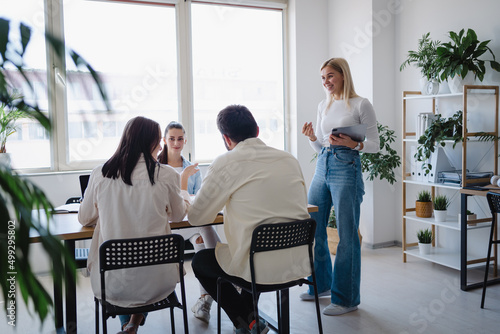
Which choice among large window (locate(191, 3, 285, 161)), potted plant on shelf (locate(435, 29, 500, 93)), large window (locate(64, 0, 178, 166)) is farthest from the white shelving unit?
large window (locate(64, 0, 178, 166))

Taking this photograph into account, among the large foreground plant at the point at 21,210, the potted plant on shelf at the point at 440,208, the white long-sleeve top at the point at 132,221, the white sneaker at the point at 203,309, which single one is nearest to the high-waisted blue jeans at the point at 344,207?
the white sneaker at the point at 203,309

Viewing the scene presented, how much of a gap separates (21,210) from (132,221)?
189 cm

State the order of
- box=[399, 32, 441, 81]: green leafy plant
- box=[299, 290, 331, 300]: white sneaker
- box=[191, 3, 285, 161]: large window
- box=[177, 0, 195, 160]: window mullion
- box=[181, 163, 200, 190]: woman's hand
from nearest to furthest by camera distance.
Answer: box=[181, 163, 200, 190]: woman's hand < box=[299, 290, 331, 300]: white sneaker < box=[399, 32, 441, 81]: green leafy plant < box=[177, 0, 195, 160]: window mullion < box=[191, 3, 285, 161]: large window

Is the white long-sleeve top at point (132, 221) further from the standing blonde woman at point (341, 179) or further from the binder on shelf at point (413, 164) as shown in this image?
the binder on shelf at point (413, 164)

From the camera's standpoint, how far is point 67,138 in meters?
4.42

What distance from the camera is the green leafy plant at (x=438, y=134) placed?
3807mm

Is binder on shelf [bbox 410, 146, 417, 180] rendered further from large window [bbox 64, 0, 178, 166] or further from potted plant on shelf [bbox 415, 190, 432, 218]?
large window [bbox 64, 0, 178, 166]

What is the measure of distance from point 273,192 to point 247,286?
47 centimetres

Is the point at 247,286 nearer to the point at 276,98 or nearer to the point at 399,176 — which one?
the point at 399,176

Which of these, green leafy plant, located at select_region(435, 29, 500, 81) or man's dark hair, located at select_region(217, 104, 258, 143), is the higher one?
green leafy plant, located at select_region(435, 29, 500, 81)

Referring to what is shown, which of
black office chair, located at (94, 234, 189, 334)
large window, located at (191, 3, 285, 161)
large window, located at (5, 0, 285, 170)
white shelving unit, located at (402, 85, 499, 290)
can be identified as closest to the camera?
black office chair, located at (94, 234, 189, 334)

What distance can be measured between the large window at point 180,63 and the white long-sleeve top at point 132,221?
6.90 feet

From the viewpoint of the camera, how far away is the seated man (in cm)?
215

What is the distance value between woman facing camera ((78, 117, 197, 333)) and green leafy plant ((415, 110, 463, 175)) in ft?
8.09
